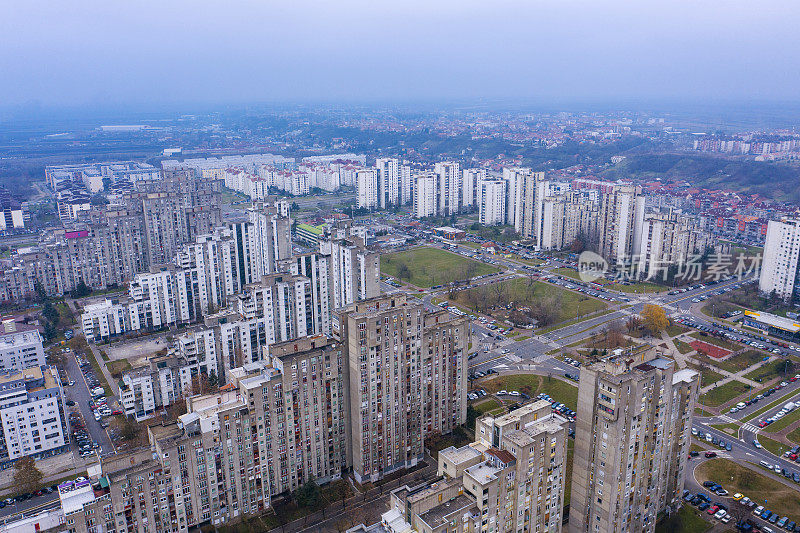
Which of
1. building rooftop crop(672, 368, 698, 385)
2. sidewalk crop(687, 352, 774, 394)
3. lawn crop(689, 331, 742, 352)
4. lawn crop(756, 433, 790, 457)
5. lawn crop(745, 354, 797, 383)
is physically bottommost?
lawn crop(756, 433, 790, 457)

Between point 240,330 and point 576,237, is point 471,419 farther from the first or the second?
point 576,237

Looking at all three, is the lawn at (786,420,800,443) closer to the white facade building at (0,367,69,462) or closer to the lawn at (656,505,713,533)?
the lawn at (656,505,713,533)

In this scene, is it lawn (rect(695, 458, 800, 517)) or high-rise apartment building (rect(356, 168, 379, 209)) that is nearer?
lawn (rect(695, 458, 800, 517))

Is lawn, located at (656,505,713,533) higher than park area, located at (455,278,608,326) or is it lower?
lower

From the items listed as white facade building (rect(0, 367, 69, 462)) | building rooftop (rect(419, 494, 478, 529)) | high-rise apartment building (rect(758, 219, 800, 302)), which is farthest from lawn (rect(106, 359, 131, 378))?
high-rise apartment building (rect(758, 219, 800, 302))

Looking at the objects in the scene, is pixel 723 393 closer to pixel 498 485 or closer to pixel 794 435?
pixel 794 435

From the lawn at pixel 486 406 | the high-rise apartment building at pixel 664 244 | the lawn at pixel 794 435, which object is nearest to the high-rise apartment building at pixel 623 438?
the lawn at pixel 486 406
